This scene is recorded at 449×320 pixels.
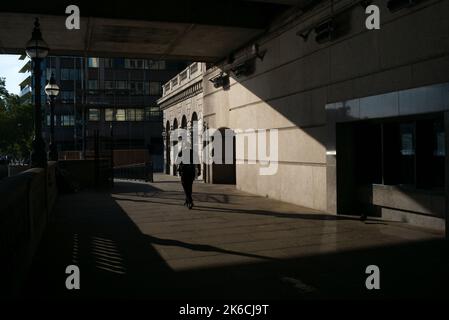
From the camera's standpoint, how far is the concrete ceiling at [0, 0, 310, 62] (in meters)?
14.6

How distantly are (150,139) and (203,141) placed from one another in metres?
43.7

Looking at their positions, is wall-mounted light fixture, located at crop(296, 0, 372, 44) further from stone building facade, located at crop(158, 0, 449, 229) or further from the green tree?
the green tree

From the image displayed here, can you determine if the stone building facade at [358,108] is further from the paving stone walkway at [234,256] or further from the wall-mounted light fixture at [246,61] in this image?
the paving stone walkway at [234,256]

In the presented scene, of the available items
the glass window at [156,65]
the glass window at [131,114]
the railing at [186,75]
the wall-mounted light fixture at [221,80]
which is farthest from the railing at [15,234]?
the glass window at [156,65]

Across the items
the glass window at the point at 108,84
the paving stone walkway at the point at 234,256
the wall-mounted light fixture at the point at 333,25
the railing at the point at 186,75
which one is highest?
the glass window at the point at 108,84

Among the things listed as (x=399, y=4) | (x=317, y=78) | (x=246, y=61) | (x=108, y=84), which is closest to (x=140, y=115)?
(x=108, y=84)

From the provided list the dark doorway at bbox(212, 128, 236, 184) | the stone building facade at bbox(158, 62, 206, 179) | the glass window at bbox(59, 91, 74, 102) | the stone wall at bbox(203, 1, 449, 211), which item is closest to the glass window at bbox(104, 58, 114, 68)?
the glass window at bbox(59, 91, 74, 102)

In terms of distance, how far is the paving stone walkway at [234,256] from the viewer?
600 cm

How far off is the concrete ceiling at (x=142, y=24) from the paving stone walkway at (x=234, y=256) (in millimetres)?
6449

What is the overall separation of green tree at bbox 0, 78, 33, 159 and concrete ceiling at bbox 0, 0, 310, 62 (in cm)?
6296

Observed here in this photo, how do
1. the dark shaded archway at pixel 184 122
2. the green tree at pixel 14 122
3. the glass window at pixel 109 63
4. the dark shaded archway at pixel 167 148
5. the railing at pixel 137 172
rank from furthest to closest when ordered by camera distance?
the green tree at pixel 14 122 → the glass window at pixel 109 63 → the dark shaded archway at pixel 167 148 → the dark shaded archway at pixel 184 122 → the railing at pixel 137 172

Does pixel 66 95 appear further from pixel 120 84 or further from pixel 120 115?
pixel 120 115

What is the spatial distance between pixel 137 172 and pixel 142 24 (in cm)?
1758

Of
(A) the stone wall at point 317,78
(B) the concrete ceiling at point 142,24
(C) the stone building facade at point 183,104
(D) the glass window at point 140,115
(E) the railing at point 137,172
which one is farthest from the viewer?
(D) the glass window at point 140,115
